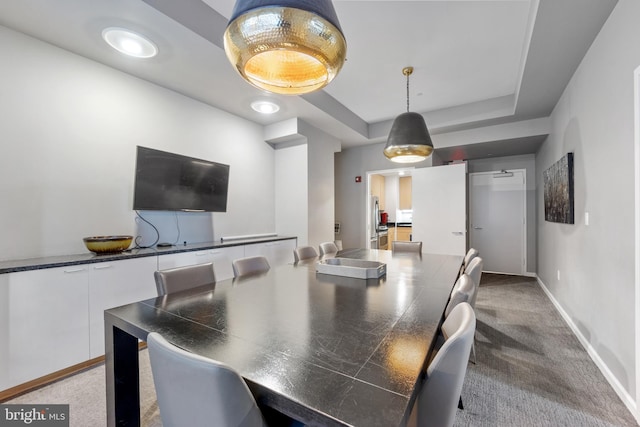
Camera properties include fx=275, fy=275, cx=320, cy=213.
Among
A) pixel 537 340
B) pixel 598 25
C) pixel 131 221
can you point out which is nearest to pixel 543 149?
pixel 598 25

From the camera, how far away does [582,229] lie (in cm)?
259

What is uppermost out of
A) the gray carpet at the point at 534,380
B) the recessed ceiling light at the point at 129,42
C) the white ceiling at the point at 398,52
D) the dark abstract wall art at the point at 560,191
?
the white ceiling at the point at 398,52

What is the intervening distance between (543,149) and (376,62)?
11.1 feet

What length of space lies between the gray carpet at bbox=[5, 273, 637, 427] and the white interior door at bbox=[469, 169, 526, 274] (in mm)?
2909

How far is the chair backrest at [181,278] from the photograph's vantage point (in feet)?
5.71

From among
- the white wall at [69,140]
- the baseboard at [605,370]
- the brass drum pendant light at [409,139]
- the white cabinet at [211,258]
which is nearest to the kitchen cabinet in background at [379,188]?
the brass drum pendant light at [409,139]

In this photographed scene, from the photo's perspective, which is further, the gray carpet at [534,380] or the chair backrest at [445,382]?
the gray carpet at [534,380]

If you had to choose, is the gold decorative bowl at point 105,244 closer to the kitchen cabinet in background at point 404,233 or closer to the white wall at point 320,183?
the white wall at point 320,183

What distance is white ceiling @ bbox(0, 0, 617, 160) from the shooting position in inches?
80.3

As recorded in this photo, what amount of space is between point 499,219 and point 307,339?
5908mm

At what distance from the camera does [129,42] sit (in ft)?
7.33

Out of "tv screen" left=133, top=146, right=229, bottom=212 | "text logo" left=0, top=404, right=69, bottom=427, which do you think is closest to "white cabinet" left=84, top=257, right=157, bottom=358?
"text logo" left=0, top=404, right=69, bottom=427

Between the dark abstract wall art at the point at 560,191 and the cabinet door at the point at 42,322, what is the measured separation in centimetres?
450

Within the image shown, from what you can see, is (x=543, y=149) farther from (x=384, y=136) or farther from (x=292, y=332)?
(x=292, y=332)
